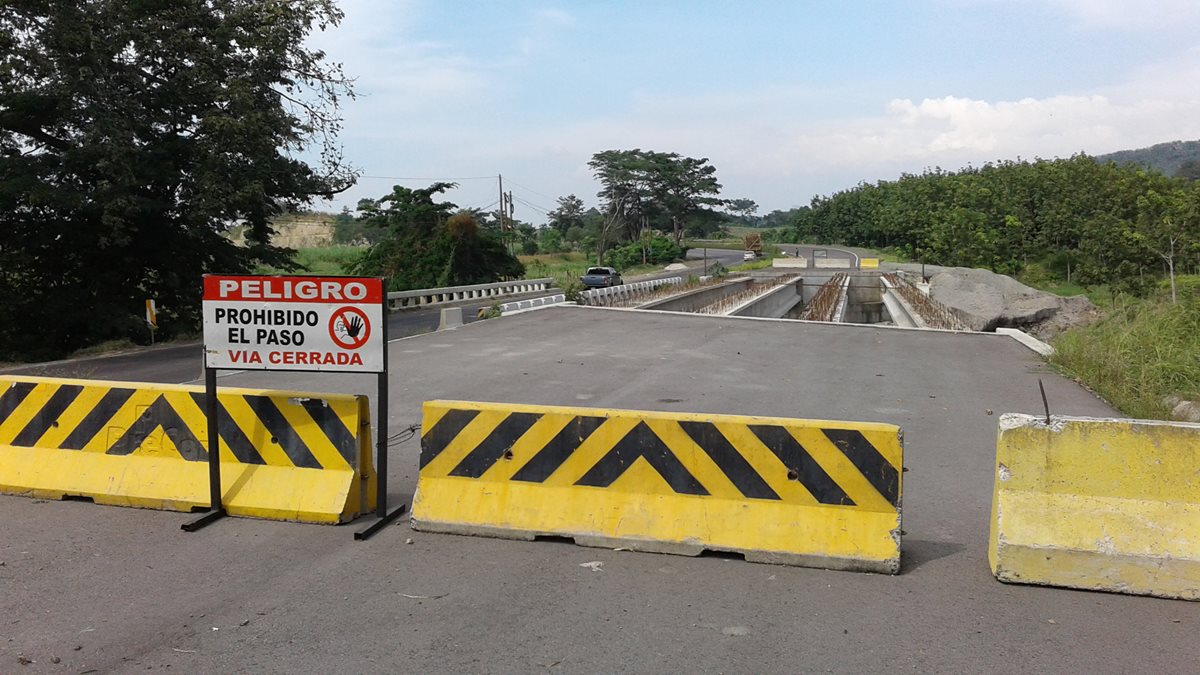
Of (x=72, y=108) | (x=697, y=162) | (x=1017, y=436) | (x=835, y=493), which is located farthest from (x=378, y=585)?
(x=697, y=162)

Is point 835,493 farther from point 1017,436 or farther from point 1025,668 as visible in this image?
point 1025,668

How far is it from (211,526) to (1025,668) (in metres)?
5.29

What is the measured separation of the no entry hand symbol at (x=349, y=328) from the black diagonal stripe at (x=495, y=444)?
110cm

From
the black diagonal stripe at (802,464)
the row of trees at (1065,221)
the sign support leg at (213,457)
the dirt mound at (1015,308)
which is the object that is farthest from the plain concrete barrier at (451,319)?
the row of trees at (1065,221)

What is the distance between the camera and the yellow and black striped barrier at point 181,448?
21.5 ft

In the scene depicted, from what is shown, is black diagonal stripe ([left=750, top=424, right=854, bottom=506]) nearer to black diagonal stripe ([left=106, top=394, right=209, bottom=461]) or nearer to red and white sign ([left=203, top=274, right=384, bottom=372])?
red and white sign ([left=203, top=274, right=384, bottom=372])

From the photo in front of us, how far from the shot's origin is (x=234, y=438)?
6.83 metres

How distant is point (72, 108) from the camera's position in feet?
67.9

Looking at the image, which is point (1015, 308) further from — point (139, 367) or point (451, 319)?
point (139, 367)

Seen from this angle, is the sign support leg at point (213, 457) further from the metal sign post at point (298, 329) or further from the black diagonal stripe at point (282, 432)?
the black diagonal stripe at point (282, 432)

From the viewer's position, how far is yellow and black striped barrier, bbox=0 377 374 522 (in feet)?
21.5

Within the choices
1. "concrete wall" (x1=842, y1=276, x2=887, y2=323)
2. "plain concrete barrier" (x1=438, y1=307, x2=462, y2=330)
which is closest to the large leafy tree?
"plain concrete barrier" (x1=438, y1=307, x2=462, y2=330)

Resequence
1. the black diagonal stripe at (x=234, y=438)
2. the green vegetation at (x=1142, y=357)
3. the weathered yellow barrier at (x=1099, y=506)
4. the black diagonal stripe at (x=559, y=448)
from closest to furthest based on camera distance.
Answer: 1. the weathered yellow barrier at (x=1099, y=506)
2. the black diagonal stripe at (x=559, y=448)
3. the black diagonal stripe at (x=234, y=438)
4. the green vegetation at (x=1142, y=357)

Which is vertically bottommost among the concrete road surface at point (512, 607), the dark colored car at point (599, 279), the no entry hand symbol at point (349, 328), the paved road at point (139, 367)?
the paved road at point (139, 367)
